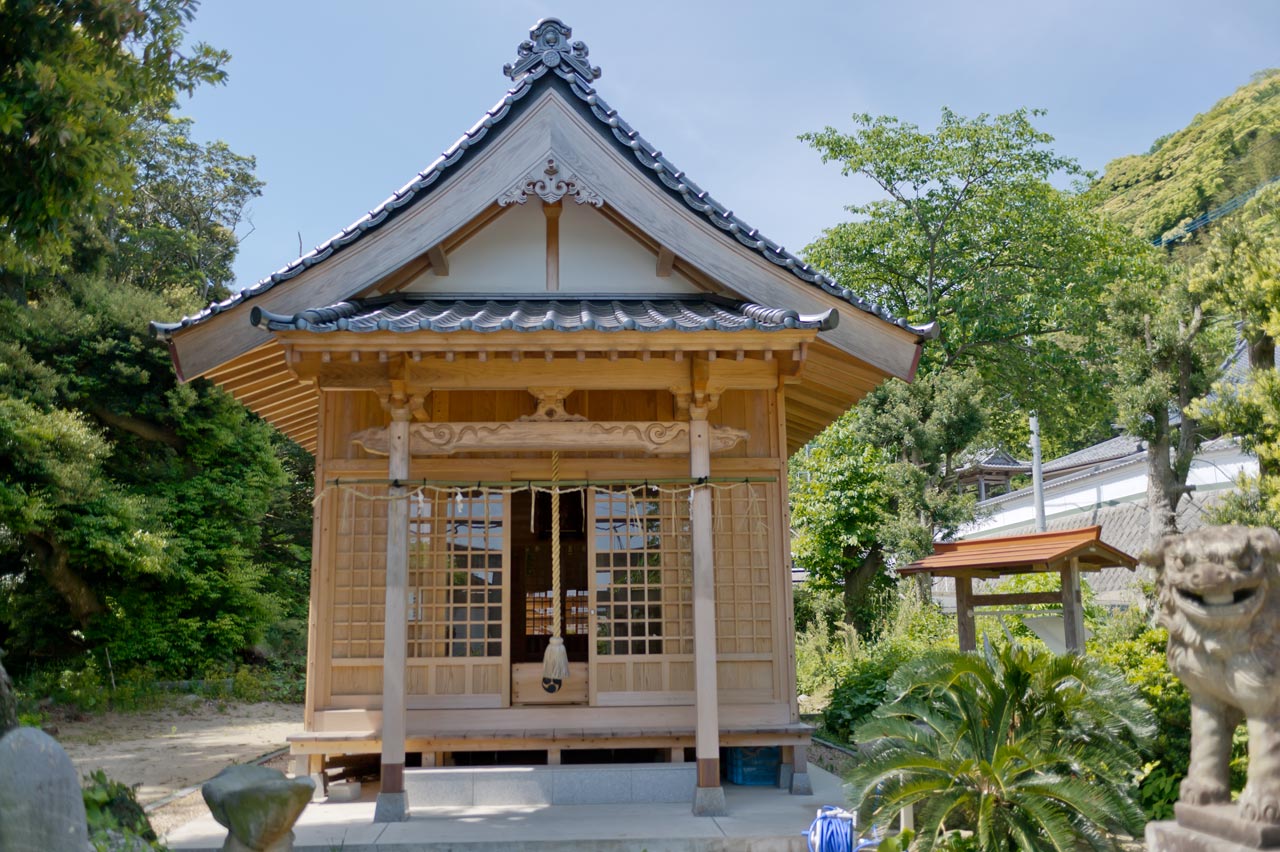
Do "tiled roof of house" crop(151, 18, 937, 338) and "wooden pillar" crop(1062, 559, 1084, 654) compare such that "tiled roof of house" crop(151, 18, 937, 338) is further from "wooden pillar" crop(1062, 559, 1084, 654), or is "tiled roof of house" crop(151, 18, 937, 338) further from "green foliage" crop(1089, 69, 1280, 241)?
"green foliage" crop(1089, 69, 1280, 241)

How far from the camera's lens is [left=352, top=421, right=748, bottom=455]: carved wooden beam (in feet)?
24.1

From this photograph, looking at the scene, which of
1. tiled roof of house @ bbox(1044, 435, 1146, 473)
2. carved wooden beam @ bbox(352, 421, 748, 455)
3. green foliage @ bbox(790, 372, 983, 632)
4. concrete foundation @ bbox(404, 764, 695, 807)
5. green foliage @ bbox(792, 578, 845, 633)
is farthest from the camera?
tiled roof of house @ bbox(1044, 435, 1146, 473)

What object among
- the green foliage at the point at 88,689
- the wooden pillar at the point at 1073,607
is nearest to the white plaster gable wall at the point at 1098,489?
the wooden pillar at the point at 1073,607

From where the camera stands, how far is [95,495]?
1463 cm

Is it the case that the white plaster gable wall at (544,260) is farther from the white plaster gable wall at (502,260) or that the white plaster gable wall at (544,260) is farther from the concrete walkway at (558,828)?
the concrete walkway at (558,828)

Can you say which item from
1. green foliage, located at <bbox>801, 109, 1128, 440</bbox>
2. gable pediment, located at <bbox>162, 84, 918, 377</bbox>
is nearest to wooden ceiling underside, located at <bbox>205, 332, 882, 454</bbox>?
gable pediment, located at <bbox>162, 84, 918, 377</bbox>

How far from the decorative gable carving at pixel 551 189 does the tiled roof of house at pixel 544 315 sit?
0.88 m

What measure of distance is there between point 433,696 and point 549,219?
14.3 ft

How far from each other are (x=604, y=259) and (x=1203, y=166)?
117ft

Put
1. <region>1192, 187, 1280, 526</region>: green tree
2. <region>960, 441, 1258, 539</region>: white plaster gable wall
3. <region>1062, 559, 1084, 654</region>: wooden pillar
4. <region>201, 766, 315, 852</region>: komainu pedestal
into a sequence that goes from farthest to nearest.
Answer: <region>960, 441, 1258, 539</region>: white plaster gable wall < <region>1192, 187, 1280, 526</region>: green tree < <region>1062, 559, 1084, 654</region>: wooden pillar < <region>201, 766, 315, 852</region>: komainu pedestal

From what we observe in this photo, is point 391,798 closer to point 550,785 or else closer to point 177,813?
point 550,785

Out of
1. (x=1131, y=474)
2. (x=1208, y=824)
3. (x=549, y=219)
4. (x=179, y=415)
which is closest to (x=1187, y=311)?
(x=549, y=219)

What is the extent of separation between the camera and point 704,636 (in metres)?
7.13

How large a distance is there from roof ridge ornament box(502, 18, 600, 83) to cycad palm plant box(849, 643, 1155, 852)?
5.93 m
